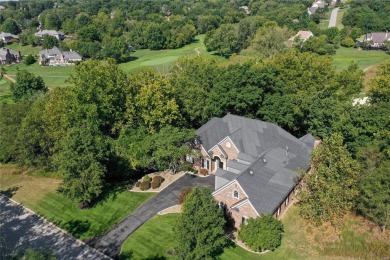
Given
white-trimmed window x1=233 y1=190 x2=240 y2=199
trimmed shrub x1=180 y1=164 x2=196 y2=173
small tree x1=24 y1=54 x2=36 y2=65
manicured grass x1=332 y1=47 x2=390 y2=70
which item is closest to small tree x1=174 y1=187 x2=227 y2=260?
white-trimmed window x1=233 y1=190 x2=240 y2=199

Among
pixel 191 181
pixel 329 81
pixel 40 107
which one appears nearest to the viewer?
pixel 191 181

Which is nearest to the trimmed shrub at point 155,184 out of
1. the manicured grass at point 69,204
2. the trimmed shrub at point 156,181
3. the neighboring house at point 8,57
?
the trimmed shrub at point 156,181

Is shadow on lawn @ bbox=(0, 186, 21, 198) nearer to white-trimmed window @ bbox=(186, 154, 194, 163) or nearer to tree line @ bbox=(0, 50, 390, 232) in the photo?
tree line @ bbox=(0, 50, 390, 232)

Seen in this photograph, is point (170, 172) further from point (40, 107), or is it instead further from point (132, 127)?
point (40, 107)

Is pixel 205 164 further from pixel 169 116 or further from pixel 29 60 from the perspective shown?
pixel 29 60

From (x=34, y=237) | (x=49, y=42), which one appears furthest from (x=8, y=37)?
(x=34, y=237)

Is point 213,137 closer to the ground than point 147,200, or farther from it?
farther from it

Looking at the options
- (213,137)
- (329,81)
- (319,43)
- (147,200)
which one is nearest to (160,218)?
(147,200)
